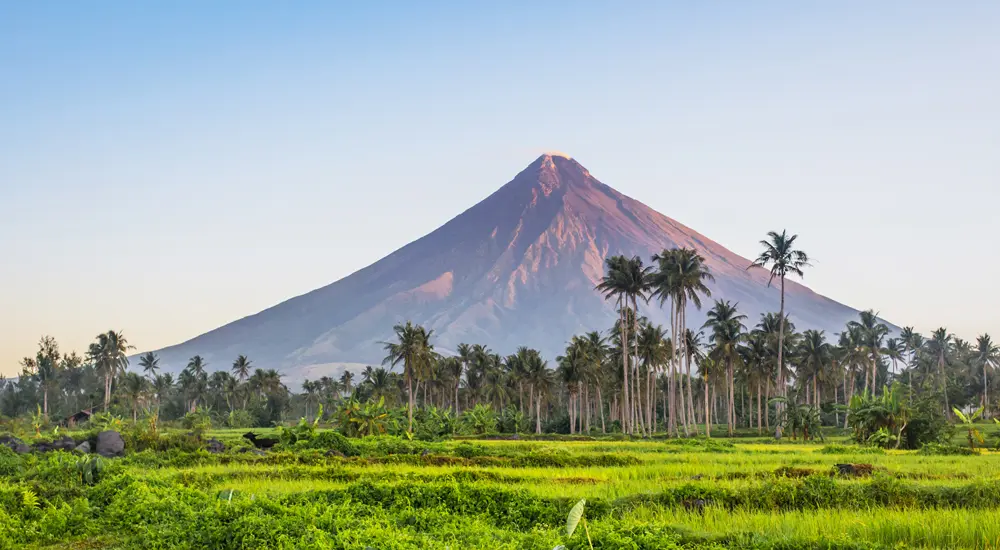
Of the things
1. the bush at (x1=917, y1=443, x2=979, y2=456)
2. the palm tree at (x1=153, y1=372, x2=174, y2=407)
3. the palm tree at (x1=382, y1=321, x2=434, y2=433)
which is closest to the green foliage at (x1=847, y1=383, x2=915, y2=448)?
the bush at (x1=917, y1=443, x2=979, y2=456)

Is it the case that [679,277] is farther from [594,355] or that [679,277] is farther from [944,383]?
[944,383]

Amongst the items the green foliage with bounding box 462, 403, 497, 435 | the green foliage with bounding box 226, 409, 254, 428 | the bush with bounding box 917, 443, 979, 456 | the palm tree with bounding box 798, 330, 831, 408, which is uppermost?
the palm tree with bounding box 798, 330, 831, 408

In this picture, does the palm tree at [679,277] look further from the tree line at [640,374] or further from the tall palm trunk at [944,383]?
the tall palm trunk at [944,383]

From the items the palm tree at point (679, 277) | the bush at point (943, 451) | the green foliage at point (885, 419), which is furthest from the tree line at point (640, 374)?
the bush at point (943, 451)

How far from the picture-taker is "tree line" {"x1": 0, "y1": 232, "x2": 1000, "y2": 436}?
72.6 metres

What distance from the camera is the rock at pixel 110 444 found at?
32.2m

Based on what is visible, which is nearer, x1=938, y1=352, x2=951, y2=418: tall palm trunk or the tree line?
the tree line

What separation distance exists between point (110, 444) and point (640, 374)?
240ft

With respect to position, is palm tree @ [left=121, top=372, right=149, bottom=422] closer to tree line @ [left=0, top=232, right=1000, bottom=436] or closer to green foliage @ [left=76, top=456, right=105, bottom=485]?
tree line @ [left=0, top=232, right=1000, bottom=436]

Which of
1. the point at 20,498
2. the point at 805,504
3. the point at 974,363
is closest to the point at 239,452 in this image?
the point at 20,498

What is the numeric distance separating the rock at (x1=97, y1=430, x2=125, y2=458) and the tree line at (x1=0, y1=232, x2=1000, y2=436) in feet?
68.9

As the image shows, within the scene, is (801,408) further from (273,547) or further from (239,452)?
(273,547)

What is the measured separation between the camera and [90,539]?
13.4 m

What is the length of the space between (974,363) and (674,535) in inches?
4975
